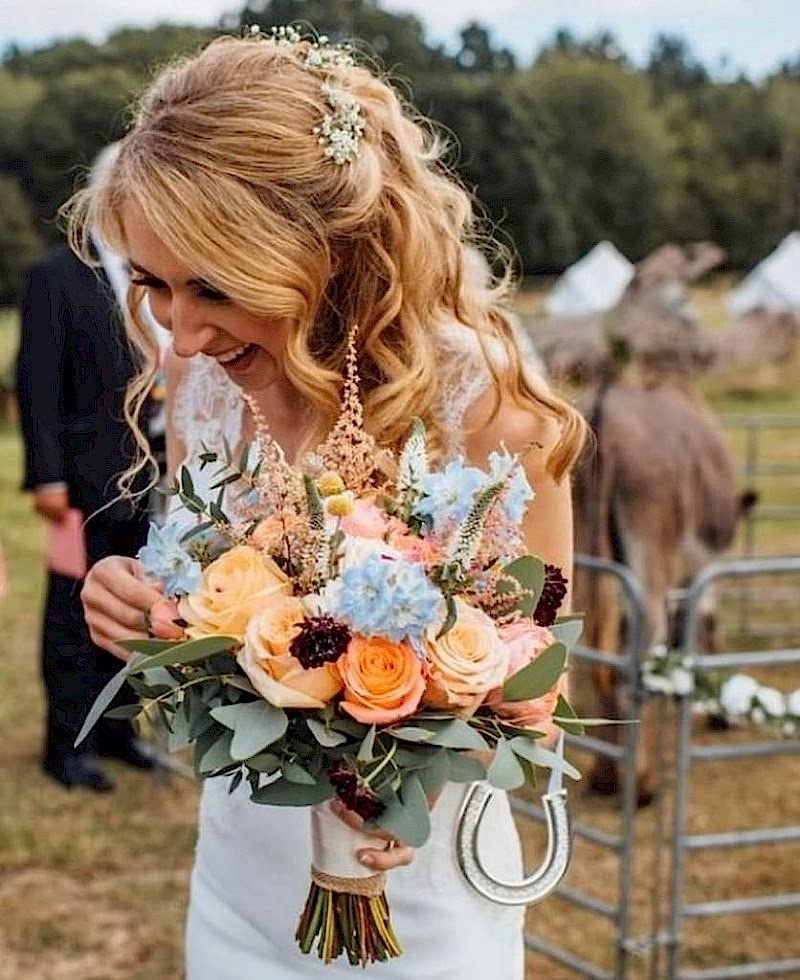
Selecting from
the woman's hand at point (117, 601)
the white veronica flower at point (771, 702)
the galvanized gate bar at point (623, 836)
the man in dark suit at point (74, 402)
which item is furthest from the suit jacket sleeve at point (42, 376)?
the woman's hand at point (117, 601)

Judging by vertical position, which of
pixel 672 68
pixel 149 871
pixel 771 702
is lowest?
pixel 149 871

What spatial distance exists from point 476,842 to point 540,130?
1451cm

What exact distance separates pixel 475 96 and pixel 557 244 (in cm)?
583

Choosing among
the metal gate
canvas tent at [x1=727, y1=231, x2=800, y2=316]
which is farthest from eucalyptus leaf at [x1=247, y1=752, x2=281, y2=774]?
canvas tent at [x1=727, y1=231, x2=800, y2=316]

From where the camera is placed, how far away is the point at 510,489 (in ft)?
4.77

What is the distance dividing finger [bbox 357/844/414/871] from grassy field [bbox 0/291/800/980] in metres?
2.43

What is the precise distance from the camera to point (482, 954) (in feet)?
6.23

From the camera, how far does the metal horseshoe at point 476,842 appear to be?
1.85 m

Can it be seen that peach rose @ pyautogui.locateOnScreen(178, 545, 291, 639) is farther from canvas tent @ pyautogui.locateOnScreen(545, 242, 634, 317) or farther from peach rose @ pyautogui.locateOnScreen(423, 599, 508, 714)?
canvas tent @ pyautogui.locateOnScreen(545, 242, 634, 317)

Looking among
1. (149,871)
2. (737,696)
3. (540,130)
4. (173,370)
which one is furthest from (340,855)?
(540,130)

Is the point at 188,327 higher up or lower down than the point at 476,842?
higher up

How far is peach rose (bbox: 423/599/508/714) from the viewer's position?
4.52ft

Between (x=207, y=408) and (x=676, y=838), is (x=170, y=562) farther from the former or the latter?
(x=676, y=838)

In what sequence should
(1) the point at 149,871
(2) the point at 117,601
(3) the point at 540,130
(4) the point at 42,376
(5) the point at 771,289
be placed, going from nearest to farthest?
(2) the point at 117,601
(1) the point at 149,871
(4) the point at 42,376
(3) the point at 540,130
(5) the point at 771,289
